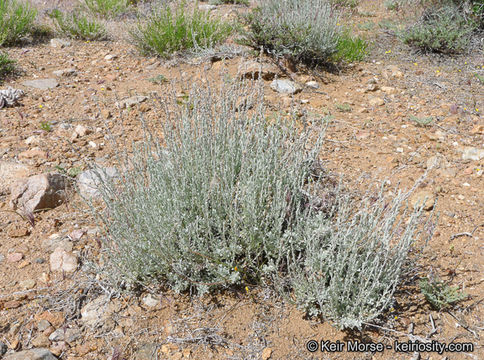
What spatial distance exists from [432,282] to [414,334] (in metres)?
0.32

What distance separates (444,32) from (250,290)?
476cm

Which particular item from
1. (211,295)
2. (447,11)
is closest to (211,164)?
(211,295)

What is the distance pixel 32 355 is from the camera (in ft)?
6.51

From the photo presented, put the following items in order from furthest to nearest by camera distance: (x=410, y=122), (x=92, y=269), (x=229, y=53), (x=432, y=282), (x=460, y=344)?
(x=229, y=53)
(x=410, y=122)
(x=92, y=269)
(x=432, y=282)
(x=460, y=344)

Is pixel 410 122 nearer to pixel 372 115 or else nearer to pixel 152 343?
pixel 372 115

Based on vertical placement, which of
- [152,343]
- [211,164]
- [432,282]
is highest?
[211,164]

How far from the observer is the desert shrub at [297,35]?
4.76 metres

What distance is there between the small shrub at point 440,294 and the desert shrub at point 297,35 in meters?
3.24

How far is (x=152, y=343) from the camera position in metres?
2.12

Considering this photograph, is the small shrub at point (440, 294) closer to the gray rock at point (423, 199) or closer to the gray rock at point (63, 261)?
the gray rock at point (423, 199)

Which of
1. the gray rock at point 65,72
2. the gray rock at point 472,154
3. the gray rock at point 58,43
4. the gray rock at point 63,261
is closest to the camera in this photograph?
the gray rock at point 63,261

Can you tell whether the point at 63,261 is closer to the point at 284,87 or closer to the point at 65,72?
the point at 284,87

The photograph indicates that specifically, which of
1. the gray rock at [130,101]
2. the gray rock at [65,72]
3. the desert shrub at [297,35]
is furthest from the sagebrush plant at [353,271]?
the gray rock at [65,72]

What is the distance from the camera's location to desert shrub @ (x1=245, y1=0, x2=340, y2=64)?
476 cm
